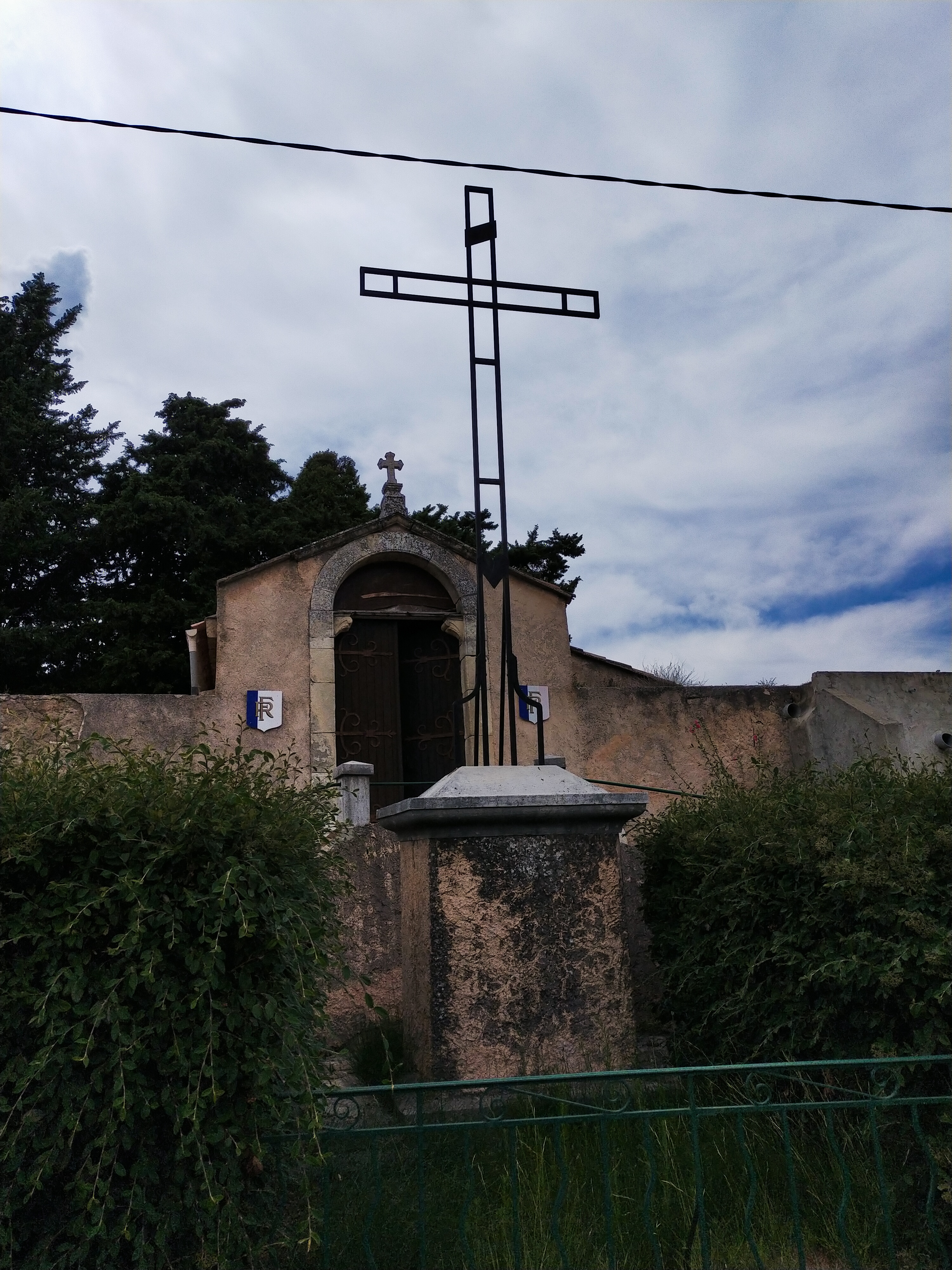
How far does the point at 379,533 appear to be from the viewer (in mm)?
11336

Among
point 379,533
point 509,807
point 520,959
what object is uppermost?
point 379,533

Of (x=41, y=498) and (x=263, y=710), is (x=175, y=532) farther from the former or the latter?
(x=263, y=710)

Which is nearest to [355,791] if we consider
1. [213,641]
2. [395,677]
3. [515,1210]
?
[395,677]

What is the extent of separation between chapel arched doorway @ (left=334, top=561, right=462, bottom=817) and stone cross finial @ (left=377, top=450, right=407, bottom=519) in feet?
1.88

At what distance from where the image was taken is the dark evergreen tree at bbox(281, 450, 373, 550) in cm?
2052

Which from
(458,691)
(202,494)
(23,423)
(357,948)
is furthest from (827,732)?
(23,423)

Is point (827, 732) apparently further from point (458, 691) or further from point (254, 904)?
point (254, 904)

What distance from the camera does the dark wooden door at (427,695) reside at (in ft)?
37.4

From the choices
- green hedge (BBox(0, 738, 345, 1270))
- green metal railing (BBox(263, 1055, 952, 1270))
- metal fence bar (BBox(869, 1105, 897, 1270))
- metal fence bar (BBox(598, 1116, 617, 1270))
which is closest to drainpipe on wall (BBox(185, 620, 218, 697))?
green metal railing (BBox(263, 1055, 952, 1270))

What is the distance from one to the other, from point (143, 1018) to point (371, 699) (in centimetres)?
845

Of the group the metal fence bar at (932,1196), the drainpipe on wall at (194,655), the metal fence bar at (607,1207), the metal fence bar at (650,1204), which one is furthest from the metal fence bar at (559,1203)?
the drainpipe on wall at (194,655)

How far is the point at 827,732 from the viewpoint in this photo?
11.0m

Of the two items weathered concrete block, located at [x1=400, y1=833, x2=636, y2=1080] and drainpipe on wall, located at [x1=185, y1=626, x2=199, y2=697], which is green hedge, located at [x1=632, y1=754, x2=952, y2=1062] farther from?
drainpipe on wall, located at [x1=185, y1=626, x2=199, y2=697]

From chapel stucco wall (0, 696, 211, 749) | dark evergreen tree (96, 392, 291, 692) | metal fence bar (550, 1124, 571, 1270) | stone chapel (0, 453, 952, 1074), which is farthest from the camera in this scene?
dark evergreen tree (96, 392, 291, 692)
